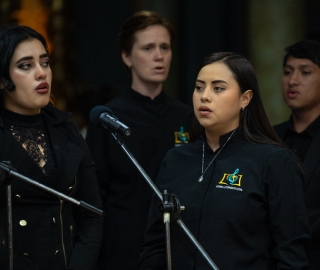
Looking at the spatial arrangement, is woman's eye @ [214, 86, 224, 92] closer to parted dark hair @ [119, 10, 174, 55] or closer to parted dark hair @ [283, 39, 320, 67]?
parted dark hair @ [283, 39, 320, 67]

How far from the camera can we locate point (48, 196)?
13.4 feet

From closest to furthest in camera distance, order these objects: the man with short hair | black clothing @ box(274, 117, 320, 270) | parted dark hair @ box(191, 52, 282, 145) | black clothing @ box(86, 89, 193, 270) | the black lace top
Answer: the black lace top → parted dark hair @ box(191, 52, 282, 145) → black clothing @ box(274, 117, 320, 270) → black clothing @ box(86, 89, 193, 270) → the man with short hair

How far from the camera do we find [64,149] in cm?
424

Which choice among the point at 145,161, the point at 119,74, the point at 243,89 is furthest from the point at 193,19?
the point at 243,89

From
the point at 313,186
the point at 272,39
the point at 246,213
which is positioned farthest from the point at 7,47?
the point at 272,39

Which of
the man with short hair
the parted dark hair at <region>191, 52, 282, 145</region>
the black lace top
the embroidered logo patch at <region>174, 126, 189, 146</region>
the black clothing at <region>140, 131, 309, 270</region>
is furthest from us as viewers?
the embroidered logo patch at <region>174, 126, 189, 146</region>

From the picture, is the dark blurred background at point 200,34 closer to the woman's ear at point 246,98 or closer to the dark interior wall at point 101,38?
the dark interior wall at point 101,38

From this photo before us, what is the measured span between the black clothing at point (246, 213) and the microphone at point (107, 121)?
0.50 meters

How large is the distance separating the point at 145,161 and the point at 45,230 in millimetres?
1468

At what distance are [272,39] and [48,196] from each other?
Answer: 390cm

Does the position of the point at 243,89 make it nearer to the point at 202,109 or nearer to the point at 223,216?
the point at 202,109

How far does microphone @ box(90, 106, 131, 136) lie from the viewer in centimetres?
375

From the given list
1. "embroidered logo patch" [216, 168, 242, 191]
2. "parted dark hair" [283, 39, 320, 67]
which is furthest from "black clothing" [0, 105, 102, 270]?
"parted dark hair" [283, 39, 320, 67]

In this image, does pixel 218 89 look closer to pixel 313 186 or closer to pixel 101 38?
pixel 313 186
